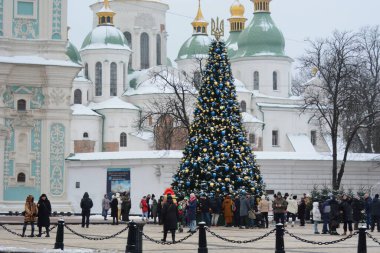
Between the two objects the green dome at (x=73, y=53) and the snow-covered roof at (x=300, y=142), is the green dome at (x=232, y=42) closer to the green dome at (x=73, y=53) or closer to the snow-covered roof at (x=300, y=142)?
the snow-covered roof at (x=300, y=142)

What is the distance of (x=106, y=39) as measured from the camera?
279 ft

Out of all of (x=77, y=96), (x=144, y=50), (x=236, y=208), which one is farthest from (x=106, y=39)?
(x=236, y=208)

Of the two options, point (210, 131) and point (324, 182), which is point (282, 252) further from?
point (324, 182)

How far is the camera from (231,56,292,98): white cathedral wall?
84188 millimetres

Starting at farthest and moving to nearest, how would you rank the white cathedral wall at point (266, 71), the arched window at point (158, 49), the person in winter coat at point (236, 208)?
the arched window at point (158, 49)
the white cathedral wall at point (266, 71)
the person in winter coat at point (236, 208)

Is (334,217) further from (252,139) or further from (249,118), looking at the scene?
(249,118)

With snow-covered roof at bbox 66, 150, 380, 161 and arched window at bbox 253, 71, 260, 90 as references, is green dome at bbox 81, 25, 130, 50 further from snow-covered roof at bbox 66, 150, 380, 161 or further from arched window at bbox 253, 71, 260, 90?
snow-covered roof at bbox 66, 150, 380, 161

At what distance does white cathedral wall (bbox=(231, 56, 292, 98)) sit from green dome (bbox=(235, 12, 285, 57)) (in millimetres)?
583

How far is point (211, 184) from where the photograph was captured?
33000 millimetres

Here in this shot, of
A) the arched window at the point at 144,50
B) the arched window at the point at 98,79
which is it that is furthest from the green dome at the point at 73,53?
the arched window at the point at 144,50

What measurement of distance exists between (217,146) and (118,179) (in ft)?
46.5

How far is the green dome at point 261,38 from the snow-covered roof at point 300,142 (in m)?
7.06

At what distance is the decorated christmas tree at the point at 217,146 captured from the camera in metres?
33.2

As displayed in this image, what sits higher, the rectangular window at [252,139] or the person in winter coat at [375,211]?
the rectangular window at [252,139]
